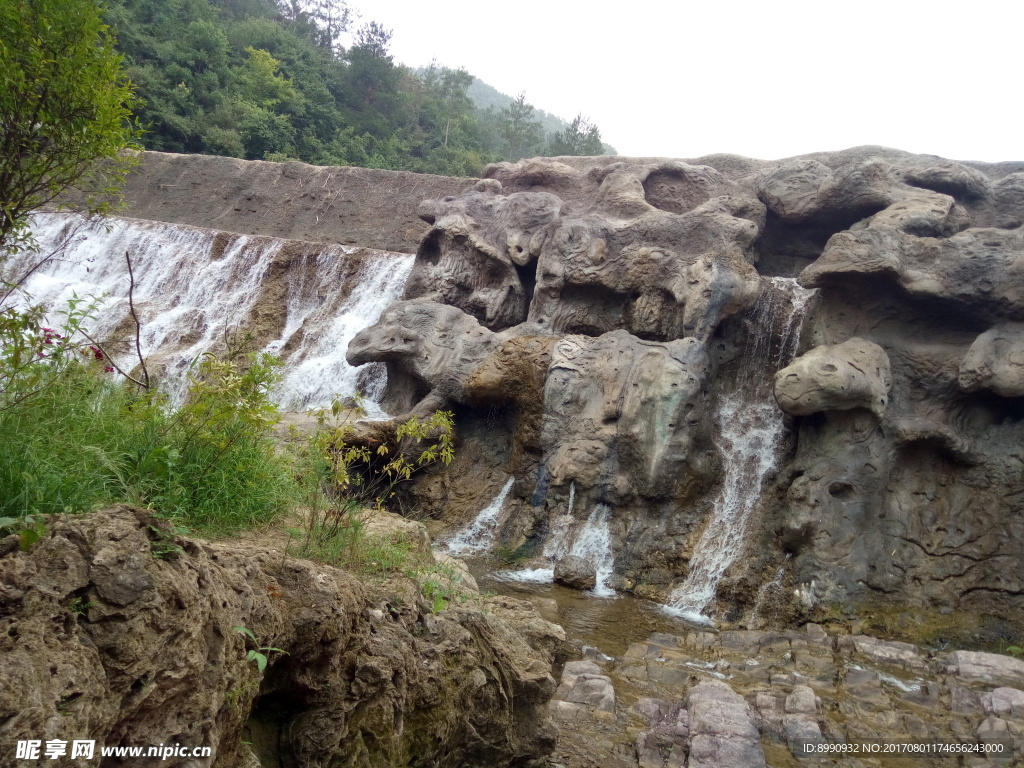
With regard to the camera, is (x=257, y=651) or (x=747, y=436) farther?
(x=747, y=436)

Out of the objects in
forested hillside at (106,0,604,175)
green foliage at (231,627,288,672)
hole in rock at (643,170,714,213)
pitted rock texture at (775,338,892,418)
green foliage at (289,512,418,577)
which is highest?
forested hillside at (106,0,604,175)

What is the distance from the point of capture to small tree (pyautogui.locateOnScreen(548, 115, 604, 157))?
3506cm

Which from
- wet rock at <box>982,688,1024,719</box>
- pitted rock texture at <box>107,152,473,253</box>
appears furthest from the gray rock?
pitted rock texture at <box>107,152,473,253</box>

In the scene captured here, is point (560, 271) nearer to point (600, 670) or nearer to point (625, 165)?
point (625, 165)

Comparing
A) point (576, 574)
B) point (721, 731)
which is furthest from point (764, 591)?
point (721, 731)

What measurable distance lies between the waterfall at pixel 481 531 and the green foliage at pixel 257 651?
7.76m

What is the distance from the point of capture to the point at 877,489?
9.30 meters

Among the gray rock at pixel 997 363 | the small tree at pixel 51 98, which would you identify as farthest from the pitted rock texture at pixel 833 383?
the small tree at pixel 51 98

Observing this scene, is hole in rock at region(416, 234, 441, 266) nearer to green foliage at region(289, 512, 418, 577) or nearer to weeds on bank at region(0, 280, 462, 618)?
weeds on bank at region(0, 280, 462, 618)

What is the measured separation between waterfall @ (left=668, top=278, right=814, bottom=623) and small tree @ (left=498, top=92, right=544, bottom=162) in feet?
99.9

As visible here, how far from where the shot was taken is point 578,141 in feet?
117

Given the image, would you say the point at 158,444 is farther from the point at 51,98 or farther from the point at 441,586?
the point at 51,98

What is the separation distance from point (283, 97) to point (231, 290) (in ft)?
53.0

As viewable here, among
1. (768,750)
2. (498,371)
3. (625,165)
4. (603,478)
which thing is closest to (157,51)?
(625,165)
